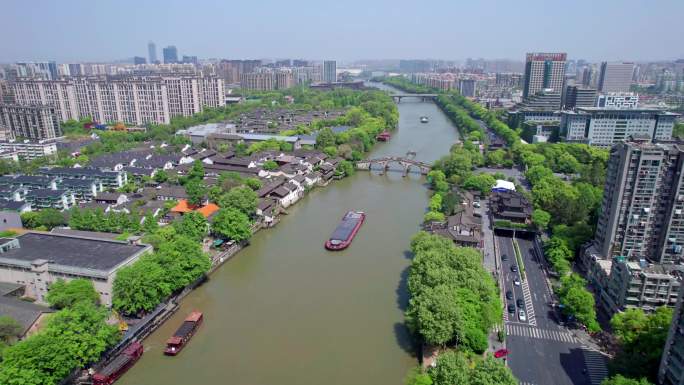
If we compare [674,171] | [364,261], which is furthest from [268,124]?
[674,171]

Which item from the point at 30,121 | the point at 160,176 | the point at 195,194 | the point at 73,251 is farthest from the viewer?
the point at 30,121

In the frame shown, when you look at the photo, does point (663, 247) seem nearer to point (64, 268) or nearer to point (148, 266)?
point (148, 266)

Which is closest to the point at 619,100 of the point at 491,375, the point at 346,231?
the point at 346,231

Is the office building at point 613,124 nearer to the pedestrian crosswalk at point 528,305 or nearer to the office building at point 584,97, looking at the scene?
the office building at point 584,97

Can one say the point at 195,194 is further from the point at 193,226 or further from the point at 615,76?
the point at 615,76

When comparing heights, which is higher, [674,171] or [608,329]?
[674,171]
